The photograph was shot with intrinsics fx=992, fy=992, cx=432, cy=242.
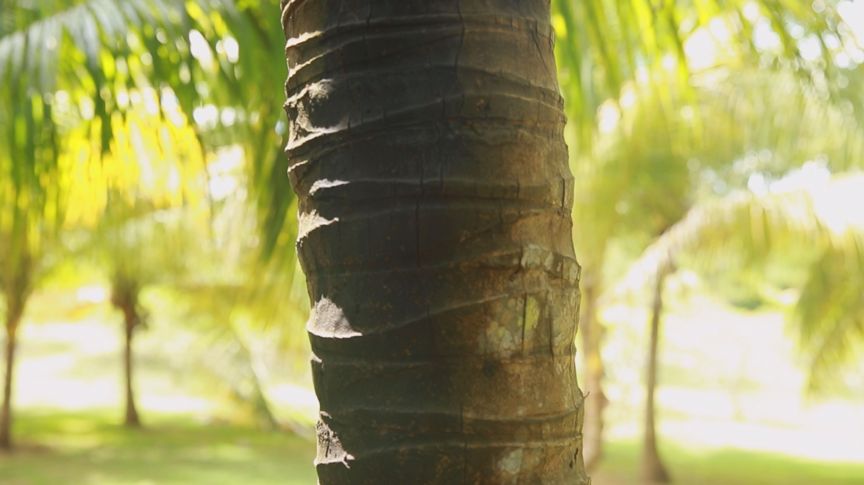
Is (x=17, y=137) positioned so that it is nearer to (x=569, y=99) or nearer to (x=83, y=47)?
(x=83, y=47)

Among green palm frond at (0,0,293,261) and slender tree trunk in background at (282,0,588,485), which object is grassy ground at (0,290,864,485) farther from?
slender tree trunk in background at (282,0,588,485)

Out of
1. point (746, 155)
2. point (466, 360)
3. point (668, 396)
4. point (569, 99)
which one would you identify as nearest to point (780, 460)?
point (746, 155)

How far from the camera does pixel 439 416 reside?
725 mm

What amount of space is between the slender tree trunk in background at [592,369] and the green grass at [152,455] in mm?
3088

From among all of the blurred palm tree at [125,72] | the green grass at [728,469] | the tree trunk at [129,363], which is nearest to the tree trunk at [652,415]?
the green grass at [728,469]

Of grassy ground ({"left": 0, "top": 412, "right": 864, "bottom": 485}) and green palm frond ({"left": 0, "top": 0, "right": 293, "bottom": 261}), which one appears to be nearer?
green palm frond ({"left": 0, "top": 0, "right": 293, "bottom": 261})

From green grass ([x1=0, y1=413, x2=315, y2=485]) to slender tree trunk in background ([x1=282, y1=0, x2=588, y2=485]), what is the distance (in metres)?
10.2

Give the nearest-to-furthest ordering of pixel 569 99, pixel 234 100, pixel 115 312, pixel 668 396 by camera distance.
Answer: pixel 234 100, pixel 569 99, pixel 115 312, pixel 668 396

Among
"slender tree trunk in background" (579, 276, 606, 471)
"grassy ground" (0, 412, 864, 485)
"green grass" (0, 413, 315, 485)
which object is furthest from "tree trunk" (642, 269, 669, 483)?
"green grass" (0, 413, 315, 485)

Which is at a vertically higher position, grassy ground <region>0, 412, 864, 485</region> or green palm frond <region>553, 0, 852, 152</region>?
green palm frond <region>553, 0, 852, 152</region>

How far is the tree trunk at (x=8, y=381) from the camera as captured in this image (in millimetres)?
11531

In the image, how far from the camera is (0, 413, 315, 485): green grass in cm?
1070

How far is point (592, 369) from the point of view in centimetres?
989

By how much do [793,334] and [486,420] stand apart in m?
11.0
